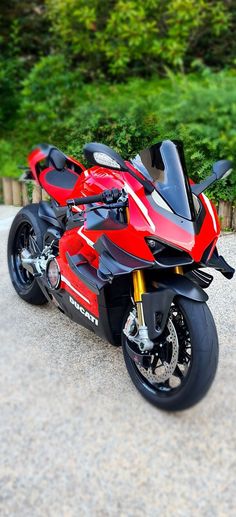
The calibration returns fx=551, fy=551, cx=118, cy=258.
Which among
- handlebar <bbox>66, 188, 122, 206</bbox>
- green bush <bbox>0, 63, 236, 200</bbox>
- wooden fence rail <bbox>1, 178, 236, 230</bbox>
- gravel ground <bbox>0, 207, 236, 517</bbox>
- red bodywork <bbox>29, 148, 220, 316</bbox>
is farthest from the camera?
wooden fence rail <bbox>1, 178, 236, 230</bbox>

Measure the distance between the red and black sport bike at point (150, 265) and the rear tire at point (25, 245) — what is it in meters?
0.50

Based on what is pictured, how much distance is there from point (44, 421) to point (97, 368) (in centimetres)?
46

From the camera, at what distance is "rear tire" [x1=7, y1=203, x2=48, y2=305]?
317cm

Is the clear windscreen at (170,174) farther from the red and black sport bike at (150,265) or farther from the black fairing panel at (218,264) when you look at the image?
the black fairing panel at (218,264)

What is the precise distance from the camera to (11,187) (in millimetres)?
5754

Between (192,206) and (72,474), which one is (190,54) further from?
(72,474)

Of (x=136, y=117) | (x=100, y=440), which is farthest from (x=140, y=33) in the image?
(x=100, y=440)

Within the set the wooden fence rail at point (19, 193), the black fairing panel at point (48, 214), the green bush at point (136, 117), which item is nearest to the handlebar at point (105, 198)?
the black fairing panel at point (48, 214)

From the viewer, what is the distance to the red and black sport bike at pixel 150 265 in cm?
207

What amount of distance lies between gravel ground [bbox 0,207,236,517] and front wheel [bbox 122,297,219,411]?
0.08 metres

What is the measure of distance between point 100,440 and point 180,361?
0.45 metres

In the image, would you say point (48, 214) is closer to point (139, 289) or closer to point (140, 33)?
point (139, 289)

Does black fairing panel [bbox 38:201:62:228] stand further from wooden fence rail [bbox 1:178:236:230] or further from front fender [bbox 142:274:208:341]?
wooden fence rail [bbox 1:178:236:230]

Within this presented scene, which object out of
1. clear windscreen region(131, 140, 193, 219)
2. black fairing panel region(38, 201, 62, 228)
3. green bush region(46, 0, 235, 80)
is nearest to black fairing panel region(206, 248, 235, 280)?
clear windscreen region(131, 140, 193, 219)
